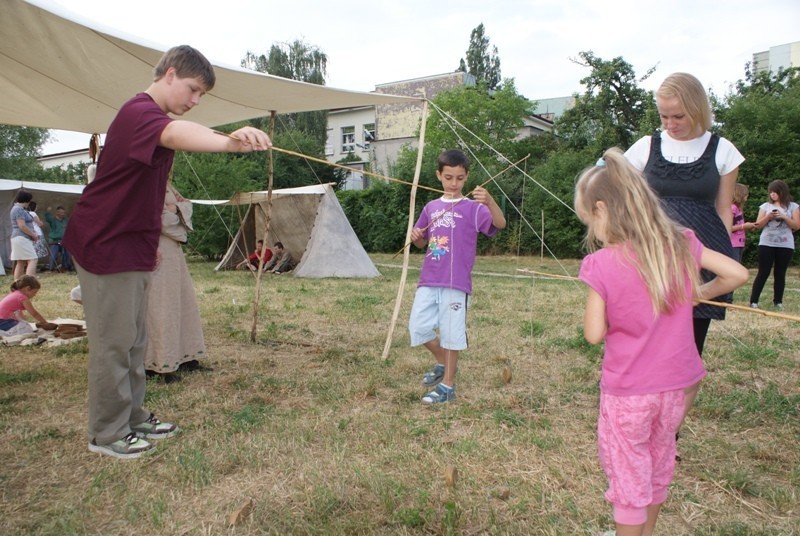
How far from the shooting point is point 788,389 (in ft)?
11.7

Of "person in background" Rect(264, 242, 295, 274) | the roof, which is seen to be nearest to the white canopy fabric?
"person in background" Rect(264, 242, 295, 274)

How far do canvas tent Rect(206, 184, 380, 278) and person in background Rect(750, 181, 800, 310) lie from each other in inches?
269

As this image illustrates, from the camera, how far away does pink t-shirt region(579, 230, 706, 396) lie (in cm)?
160

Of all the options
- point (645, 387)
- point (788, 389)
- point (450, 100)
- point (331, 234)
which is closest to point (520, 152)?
point (450, 100)

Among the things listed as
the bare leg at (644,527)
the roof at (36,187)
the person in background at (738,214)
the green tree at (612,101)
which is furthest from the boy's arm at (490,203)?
the green tree at (612,101)

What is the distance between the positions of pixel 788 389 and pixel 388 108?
3352cm

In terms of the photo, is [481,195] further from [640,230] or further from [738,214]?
[738,214]

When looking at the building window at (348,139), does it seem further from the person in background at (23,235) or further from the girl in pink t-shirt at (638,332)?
the girl in pink t-shirt at (638,332)

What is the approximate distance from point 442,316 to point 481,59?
41.5 metres

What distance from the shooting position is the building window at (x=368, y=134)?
35344 mm

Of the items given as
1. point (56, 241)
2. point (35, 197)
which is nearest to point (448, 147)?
point (35, 197)

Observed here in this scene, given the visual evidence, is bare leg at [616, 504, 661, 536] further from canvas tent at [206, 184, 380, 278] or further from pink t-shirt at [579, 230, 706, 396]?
canvas tent at [206, 184, 380, 278]

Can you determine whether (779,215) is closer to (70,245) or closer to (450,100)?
(70,245)

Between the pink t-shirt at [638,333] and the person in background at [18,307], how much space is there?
5323 mm
